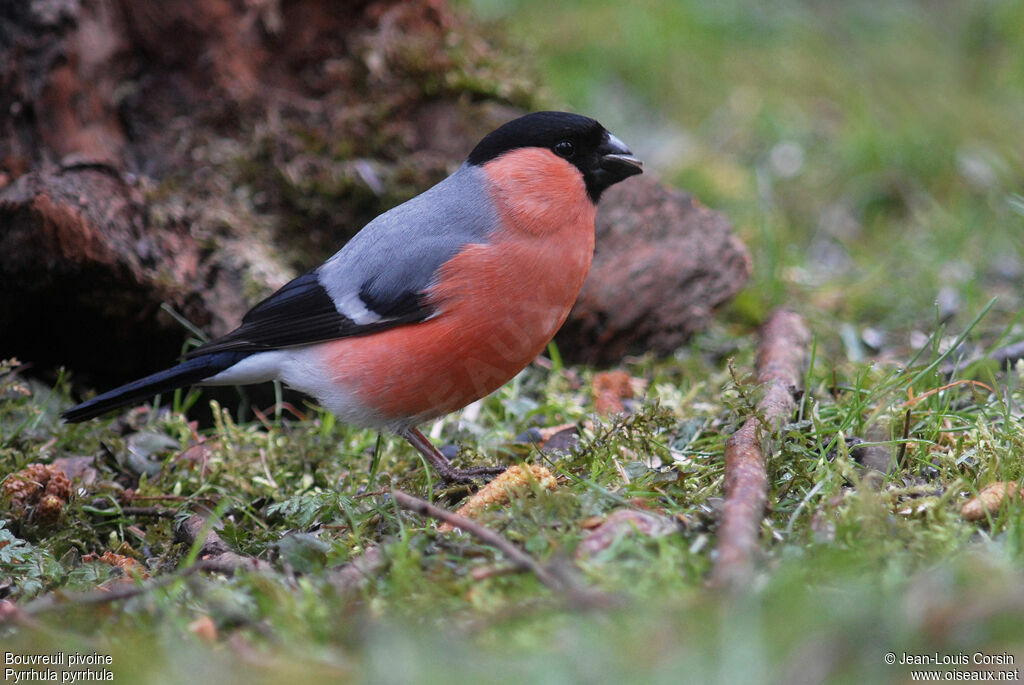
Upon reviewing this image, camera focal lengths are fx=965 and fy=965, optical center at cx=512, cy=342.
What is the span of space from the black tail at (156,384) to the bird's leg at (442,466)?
726mm

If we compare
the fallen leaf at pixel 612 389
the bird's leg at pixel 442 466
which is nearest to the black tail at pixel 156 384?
the bird's leg at pixel 442 466

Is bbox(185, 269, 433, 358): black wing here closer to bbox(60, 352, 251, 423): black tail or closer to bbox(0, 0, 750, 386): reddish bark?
bbox(60, 352, 251, 423): black tail

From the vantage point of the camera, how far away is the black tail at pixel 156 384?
3482 mm

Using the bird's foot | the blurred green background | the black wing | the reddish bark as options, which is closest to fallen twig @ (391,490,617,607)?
the bird's foot

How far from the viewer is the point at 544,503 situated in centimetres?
249

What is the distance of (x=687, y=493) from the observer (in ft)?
9.28

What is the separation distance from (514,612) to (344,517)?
1.30m

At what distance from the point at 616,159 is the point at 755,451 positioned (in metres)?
1.42

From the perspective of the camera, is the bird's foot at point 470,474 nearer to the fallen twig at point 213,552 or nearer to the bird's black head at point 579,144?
the fallen twig at point 213,552

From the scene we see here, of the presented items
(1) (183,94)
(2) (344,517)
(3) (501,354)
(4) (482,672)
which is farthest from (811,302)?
(4) (482,672)

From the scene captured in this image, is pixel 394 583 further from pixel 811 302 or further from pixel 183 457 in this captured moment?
pixel 811 302

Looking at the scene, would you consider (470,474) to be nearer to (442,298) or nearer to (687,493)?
(442,298)

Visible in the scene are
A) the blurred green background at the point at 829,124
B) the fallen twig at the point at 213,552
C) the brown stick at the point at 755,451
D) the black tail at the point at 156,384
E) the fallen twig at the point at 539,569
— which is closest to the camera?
the fallen twig at the point at 539,569

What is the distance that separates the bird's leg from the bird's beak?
123 cm
